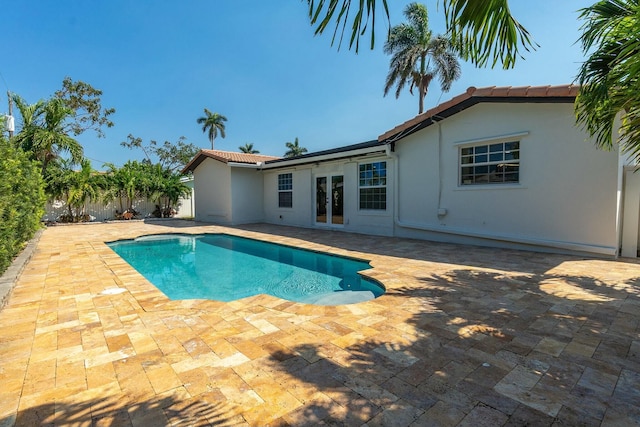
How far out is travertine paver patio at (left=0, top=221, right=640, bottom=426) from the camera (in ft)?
6.97

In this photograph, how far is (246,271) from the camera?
8.01 meters

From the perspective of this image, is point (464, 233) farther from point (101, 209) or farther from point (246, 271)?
point (101, 209)

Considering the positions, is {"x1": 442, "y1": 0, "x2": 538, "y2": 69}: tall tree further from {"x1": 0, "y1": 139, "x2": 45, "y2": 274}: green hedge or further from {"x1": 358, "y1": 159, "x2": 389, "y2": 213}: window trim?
{"x1": 358, "y1": 159, "x2": 389, "y2": 213}: window trim

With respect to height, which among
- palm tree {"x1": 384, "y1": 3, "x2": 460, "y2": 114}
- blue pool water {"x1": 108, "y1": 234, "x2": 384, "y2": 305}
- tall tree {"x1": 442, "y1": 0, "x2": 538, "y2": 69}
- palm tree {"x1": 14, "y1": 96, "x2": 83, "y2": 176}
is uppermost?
palm tree {"x1": 384, "y1": 3, "x2": 460, "y2": 114}

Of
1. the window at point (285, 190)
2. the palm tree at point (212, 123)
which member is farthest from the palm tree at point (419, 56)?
the palm tree at point (212, 123)

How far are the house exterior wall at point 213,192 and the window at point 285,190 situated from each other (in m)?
2.83

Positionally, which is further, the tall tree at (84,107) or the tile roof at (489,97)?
the tall tree at (84,107)

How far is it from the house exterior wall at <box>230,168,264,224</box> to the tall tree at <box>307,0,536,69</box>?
14.8 metres

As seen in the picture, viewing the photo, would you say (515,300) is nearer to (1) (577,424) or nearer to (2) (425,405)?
(1) (577,424)

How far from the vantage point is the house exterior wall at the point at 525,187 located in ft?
23.5

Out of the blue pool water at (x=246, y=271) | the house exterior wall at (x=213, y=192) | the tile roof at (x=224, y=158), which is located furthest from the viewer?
the house exterior wall at (x=213, y=192)

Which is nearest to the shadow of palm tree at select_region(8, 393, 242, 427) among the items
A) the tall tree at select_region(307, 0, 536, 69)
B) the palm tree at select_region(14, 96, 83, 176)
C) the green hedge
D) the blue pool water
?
the tall tree at select_region(307, 0, 536, 69)

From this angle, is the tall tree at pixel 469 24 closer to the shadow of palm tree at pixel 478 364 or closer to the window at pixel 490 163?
the shadow of palm tree at pixel 478 364

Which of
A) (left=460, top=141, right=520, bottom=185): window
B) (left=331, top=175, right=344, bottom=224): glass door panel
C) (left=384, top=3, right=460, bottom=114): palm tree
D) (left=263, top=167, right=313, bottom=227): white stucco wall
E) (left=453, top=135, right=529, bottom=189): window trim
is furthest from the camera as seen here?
(left=384, top=3, right=460, bottom=114): palm tree
